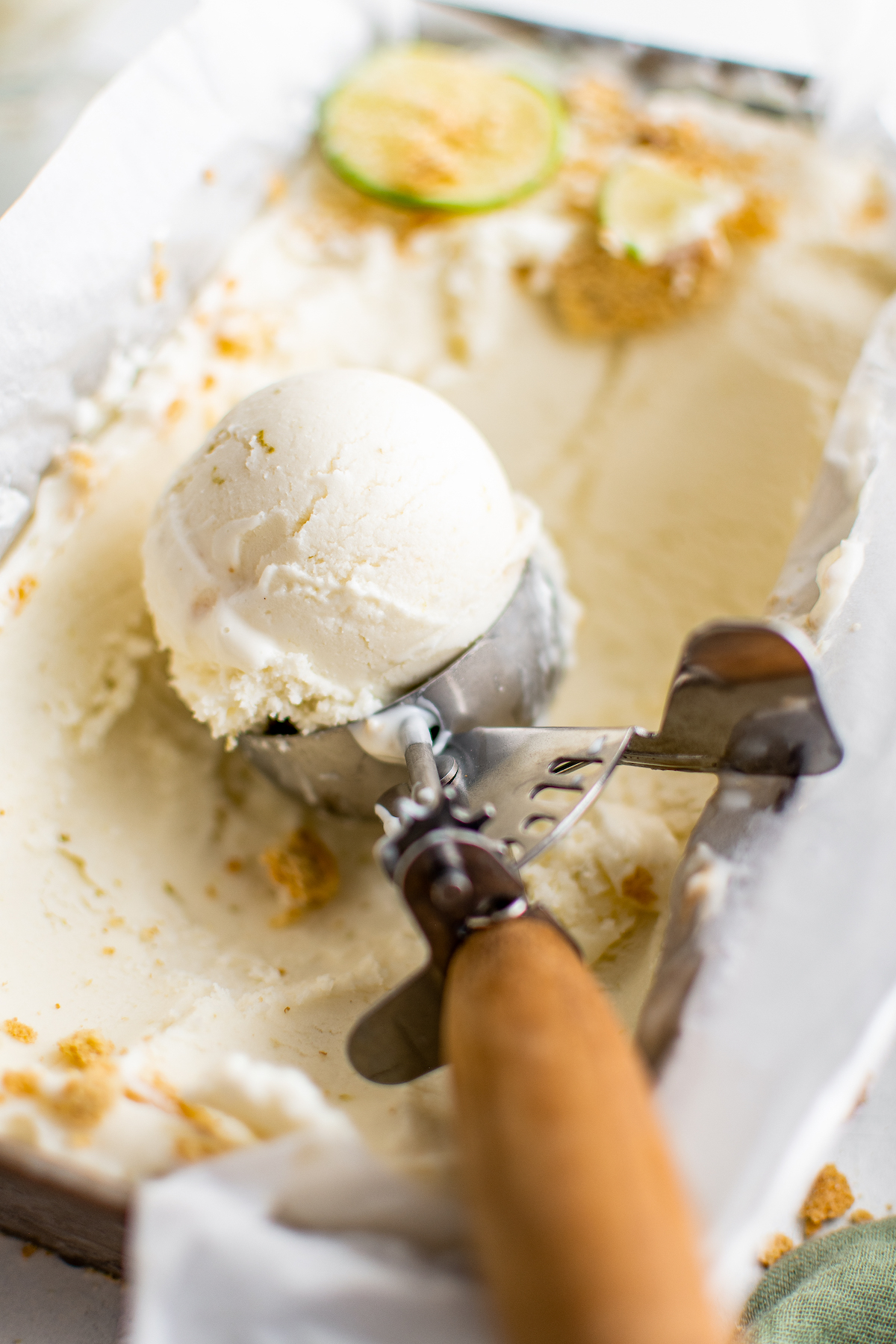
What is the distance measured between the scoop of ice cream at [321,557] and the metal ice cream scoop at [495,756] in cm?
4

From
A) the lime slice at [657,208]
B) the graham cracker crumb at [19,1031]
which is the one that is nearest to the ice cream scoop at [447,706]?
the graham cracker crumb at [19,1031]

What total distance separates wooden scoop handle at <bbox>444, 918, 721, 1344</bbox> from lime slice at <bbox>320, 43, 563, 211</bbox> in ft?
3.34

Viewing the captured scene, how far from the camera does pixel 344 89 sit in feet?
4.03

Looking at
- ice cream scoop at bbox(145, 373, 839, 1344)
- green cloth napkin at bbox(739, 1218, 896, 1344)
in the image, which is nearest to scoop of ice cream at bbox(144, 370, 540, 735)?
ice cream scoop at bbox(145, 373, 839, 1344)

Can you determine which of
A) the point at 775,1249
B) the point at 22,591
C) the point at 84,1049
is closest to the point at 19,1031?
the point at 84,1049

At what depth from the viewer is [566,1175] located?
444 mm

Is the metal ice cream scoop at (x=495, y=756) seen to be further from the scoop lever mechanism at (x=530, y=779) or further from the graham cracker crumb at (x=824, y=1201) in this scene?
the graham cracker crumb at (x=824, y=1201)

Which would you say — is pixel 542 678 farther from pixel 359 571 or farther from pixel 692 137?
pixel 692 137

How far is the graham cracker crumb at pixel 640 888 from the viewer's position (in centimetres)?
76

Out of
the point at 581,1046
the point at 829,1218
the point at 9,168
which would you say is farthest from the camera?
the point at 9,168

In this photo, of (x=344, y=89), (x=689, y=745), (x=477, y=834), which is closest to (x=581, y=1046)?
(x=477, y=834)

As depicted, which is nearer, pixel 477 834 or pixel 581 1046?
pixel 581 1046

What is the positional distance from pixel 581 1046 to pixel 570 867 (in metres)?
0.30

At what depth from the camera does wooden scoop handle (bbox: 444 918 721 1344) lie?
1.38ft
